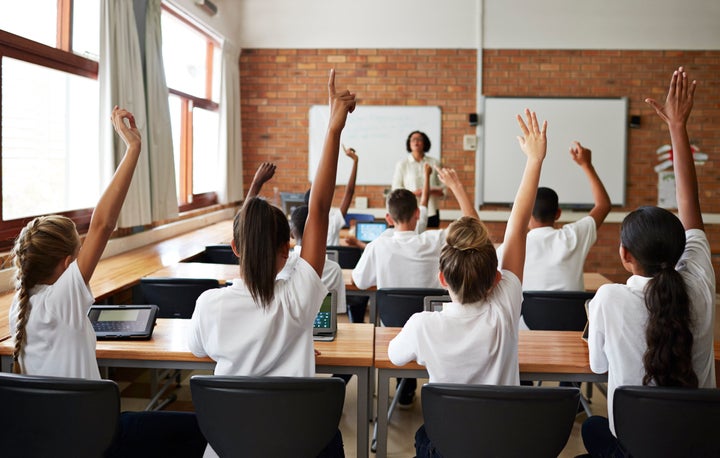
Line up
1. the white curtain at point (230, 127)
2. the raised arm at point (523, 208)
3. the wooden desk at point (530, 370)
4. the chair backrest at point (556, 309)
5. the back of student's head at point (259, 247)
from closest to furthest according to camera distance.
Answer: the back of student's head at point (259, 247), the raised arm at point (523, 208), the wooden desk at point (530, 370), the chair backrest at point (556, 309), the white curtain at point (230, 127)

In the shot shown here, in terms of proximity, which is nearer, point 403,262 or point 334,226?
point 403,262

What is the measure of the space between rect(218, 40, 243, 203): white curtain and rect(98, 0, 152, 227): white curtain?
2.38m

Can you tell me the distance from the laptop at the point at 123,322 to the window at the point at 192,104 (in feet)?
13.0

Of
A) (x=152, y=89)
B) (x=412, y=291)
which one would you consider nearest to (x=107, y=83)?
(x=152, y=89)

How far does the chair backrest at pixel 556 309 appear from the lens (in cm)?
323

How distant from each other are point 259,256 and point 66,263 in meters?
0.66

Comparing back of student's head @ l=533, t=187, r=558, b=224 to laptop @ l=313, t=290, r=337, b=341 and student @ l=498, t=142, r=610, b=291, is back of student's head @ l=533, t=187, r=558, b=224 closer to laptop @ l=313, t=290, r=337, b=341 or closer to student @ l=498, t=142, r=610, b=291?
student @ l=498, t=142, r=610, b=291

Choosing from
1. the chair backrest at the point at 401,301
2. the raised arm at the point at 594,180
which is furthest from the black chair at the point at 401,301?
the raised arm at the point at 594,180

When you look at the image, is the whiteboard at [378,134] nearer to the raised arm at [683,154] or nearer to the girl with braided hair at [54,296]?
the raised arm at [683,154]

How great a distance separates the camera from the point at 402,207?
153 inches

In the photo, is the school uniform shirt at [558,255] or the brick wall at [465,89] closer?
the school uniform shirt at [558,255]

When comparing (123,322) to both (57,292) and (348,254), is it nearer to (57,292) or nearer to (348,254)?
(57,292)

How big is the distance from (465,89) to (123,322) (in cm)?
624

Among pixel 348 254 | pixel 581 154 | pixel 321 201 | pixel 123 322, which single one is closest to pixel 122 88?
pixel 348 254
